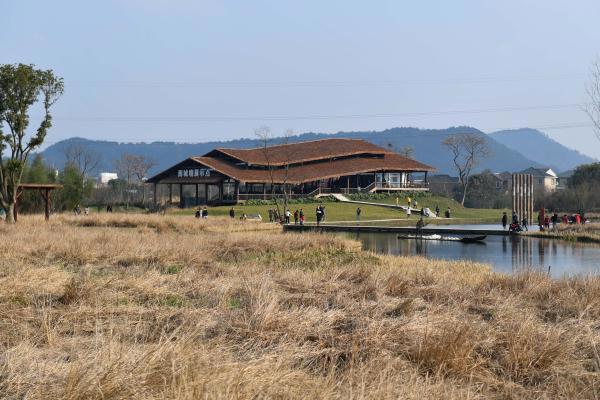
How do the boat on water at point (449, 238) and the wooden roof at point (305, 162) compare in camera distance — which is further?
the wooden roof at point (305, 162)

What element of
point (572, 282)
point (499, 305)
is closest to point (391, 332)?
point (499, 305)

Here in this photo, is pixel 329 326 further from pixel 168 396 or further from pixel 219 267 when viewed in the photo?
pixel 219 267

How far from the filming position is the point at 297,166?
7256 centimetres

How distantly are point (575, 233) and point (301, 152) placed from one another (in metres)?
42.8

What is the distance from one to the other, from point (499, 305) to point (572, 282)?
9.30ft

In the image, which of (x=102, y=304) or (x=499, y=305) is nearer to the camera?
(x=102, y=304)

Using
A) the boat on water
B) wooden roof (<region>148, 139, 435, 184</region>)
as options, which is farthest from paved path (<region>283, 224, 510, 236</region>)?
wooden roof (<region>148, 139, 435, 184</region>)

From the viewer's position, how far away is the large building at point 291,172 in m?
64.3

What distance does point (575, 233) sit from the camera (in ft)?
116

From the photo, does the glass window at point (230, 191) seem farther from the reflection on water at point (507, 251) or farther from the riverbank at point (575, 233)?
the riverbank at point (575, 233)

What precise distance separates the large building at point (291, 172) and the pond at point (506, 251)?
2722 cm

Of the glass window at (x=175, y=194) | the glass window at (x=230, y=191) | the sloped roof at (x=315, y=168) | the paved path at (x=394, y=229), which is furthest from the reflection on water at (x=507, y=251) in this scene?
the glass window at (x=175, y=194)

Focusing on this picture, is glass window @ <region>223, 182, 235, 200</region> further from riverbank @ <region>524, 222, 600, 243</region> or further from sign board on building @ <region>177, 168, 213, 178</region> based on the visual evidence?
riverbank @ <region>524, 222, 600, 243</region>

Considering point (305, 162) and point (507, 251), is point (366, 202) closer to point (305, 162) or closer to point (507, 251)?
point (305, 162)
